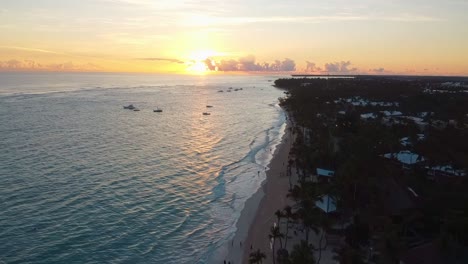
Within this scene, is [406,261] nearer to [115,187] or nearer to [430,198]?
[430,198]

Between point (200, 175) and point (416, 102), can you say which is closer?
point (200, 175)

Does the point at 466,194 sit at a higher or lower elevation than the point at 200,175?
higher

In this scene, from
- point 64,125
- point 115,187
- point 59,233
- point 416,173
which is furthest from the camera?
point 64,125

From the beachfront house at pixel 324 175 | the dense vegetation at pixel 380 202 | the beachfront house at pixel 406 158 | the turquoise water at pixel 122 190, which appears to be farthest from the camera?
the beachfront house at pixel 406 158

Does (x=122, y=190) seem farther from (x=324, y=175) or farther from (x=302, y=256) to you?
(x=302, y=256)

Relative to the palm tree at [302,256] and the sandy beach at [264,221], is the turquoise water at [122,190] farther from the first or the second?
the palm tree at [302,256]

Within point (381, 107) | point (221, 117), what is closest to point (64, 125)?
point (221, 117)

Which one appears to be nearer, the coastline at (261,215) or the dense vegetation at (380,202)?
the dense vegetation at (380,202)

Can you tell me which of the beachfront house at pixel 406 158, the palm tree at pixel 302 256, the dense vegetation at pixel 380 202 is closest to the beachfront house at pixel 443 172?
the dense vegetation at pixel 380 202
